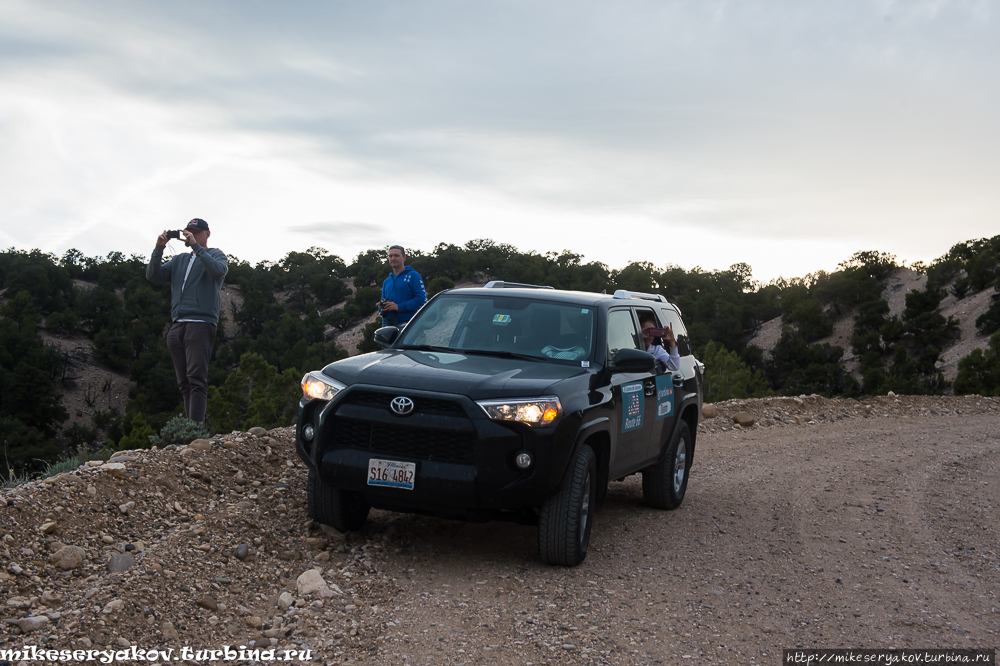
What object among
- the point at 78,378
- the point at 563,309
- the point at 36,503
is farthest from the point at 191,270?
the point at 78,378

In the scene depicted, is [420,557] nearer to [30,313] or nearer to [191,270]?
[191,270]

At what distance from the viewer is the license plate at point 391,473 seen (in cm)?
496

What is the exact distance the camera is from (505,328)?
6207mm

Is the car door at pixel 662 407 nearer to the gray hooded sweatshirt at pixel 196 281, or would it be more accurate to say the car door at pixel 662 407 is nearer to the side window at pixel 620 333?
the side window at pixel 620 333

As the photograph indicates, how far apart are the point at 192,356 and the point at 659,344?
459 centimetres

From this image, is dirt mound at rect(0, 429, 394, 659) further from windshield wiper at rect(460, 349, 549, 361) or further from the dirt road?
windshield wiper at rect(460, 349, 549, 361)

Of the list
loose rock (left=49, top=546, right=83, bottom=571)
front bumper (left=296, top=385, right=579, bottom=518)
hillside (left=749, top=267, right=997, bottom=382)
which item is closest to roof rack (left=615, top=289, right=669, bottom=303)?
front bumper (left=296, top=385, right=579, bottom=518)

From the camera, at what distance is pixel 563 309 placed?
632 cm

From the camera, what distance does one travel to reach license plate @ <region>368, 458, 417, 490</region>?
16.3 feet

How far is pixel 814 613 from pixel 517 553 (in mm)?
1997

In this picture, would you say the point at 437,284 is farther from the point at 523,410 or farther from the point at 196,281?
the point at 523,410

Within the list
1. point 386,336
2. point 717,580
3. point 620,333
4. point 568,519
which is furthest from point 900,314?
point 568,519

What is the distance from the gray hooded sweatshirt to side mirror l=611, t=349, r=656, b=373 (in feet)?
14.3

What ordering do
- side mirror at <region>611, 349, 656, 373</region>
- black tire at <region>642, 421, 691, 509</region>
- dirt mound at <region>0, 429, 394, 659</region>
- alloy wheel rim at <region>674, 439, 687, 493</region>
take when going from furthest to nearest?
1. alloy wheel rim at <region>674, 439, 687, 493</region>
2. black tire at <region>642, 421, 691, 509</region>
3. side mirror at <region>611, 349, 656, 373</region>
4. dirt mound at <region>0, 429, 394, 659</region>
